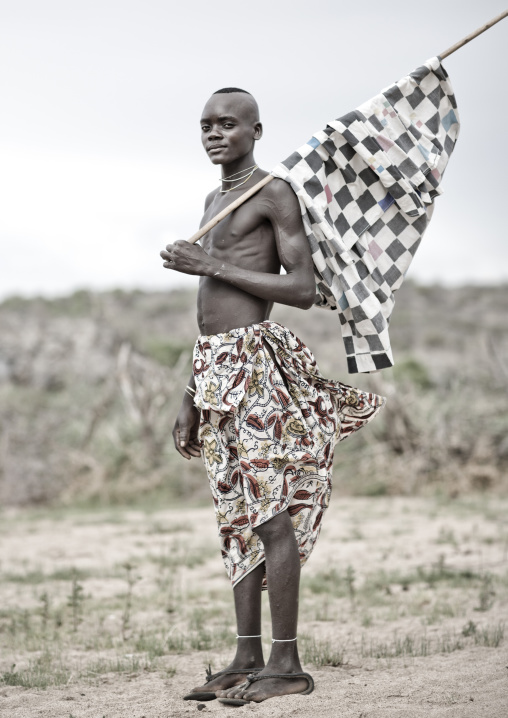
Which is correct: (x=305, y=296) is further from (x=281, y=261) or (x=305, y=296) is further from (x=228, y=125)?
(x=228, y=125)

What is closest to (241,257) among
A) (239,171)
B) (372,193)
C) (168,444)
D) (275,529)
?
(239,171)

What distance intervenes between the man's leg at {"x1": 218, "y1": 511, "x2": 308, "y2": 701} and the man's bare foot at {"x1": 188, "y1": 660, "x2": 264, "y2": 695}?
10 cm

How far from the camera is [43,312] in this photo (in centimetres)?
2808

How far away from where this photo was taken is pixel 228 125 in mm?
3316

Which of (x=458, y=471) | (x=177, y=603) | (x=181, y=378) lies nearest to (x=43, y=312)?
(x=181, y=378)

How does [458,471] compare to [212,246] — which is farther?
[458,471]

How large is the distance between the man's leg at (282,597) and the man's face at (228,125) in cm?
145

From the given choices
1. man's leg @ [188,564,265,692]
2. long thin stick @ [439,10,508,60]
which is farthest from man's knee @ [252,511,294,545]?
long thin stick @ [439,10,508,60]

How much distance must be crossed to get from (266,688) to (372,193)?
Result: 78.6 inches

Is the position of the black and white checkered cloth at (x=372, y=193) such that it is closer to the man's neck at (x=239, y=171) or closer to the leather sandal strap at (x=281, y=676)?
the man's neck at (x=239, y=171)

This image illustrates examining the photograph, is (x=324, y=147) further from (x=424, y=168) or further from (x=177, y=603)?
(x=177, y=603)

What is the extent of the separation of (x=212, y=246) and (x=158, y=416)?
8.36m

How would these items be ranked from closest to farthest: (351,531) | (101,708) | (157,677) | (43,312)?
(101,708) < (157,677) < (351,531) < (43,312)

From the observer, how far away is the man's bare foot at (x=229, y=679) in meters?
3.11
